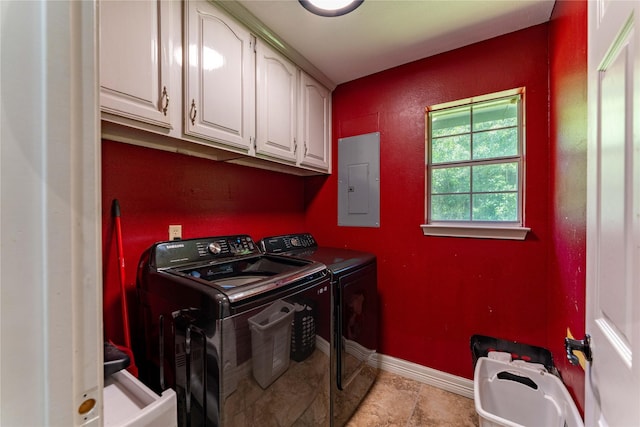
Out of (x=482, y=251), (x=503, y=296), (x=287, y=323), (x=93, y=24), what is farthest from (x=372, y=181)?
(x=93, y=24)

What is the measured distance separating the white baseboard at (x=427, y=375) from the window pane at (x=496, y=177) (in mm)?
1376

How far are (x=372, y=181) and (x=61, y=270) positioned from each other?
209cm

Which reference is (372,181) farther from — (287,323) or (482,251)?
(287,323)

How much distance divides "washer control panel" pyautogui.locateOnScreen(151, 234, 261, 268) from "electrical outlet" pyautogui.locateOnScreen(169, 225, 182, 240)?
197 millimetres

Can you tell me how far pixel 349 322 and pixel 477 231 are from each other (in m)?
1.08

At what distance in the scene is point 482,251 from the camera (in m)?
1.85

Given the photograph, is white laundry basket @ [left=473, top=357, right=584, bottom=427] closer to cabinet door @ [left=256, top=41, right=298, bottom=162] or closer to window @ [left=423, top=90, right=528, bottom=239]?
window @ [left=423, top=90, right=528, bottom=239]

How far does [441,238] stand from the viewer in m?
1.98

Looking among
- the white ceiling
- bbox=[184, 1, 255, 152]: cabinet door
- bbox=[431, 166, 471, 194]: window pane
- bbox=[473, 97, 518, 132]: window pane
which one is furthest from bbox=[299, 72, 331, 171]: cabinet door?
bbox=[473, 97, 518, 132]: window pane

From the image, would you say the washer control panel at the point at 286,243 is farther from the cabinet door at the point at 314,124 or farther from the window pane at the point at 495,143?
the window pane at the point at 495,143

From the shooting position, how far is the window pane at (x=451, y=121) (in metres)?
1.98

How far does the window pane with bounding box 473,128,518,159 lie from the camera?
1814mm

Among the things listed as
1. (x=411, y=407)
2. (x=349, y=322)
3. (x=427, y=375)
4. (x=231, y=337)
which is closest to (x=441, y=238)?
(x=349, y=322)

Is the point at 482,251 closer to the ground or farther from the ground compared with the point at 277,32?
closer to the ground
